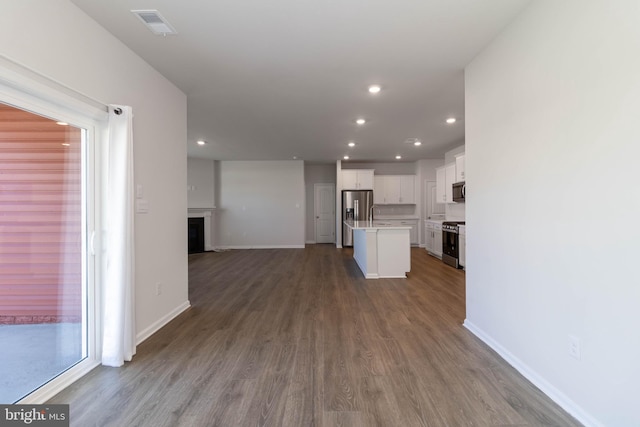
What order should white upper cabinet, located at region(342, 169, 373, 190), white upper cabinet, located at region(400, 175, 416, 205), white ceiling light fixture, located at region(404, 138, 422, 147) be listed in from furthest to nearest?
white upper cabinet, located at region(400, 175, 416, 205), white upper cabinet, located at region(342, 169, 373, 190), white ceiling light fixture, located at region(404, 138, 422, 147)

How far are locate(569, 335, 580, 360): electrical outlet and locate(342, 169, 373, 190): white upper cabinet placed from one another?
710cm

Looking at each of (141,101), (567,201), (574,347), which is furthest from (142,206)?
(574,347)

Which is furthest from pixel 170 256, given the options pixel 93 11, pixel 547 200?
pixel 547 200

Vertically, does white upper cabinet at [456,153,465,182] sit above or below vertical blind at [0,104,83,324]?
above

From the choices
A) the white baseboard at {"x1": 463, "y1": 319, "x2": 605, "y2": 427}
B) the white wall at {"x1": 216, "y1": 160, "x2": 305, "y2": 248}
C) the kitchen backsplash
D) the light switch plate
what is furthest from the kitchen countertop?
the light switch plate

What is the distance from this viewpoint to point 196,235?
8047 millimetres

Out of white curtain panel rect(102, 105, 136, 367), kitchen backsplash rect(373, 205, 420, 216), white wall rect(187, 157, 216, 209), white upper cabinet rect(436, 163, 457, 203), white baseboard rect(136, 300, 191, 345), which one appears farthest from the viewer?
kitchen backsplash rect(373, 205, 420, 216)

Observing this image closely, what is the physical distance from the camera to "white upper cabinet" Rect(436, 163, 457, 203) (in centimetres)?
647

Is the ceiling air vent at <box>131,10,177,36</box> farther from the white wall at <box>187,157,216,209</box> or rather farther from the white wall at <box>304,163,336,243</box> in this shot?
the white wall at <box>304,163,336,243</box>

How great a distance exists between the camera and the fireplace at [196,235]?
7.98m

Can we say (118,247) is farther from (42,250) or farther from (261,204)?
(261,204)

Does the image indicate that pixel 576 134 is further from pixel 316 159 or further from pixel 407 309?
pixel 316 159

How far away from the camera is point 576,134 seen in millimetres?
1680

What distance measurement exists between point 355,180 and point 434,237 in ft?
9.16
